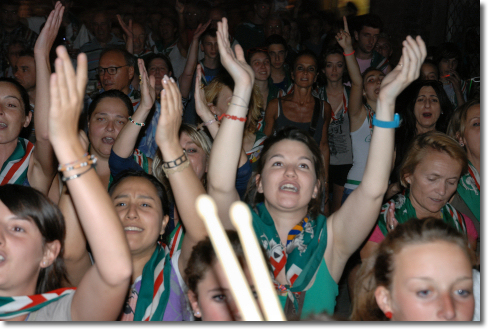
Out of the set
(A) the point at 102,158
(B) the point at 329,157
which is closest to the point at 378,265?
(A) the point at 102,158

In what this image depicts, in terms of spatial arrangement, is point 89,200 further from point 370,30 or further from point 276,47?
point 370,30

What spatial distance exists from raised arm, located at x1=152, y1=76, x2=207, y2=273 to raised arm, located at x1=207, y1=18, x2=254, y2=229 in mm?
86

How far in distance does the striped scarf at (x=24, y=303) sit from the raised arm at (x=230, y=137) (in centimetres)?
60

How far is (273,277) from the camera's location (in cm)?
167

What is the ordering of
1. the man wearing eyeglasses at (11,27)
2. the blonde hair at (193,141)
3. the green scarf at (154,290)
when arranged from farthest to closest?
the man wearing eyeglasses at (11,27) < the blonde hair at (193,141) < the green scarf at (154,290)

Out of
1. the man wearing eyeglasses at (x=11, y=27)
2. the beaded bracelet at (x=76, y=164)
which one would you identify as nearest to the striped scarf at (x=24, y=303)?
the beaded bracelet at (x=76, y=164)

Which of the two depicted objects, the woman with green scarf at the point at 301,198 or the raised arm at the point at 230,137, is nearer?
the woman with green scarf at the point at 301,198

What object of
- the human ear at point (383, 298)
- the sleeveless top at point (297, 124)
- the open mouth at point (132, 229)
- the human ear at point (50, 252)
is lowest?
the human ear at point (383, 298)

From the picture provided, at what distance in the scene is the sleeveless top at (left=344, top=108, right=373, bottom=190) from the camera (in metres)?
3.18

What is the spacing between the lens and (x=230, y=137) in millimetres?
1661

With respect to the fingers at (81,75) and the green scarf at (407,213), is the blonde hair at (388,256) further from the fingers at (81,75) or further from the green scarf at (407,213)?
the fingers at (81,75)

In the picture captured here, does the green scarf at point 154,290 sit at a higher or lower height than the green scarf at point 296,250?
lower

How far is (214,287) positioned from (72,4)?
474 centimetres

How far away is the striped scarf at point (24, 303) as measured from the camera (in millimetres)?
1389
